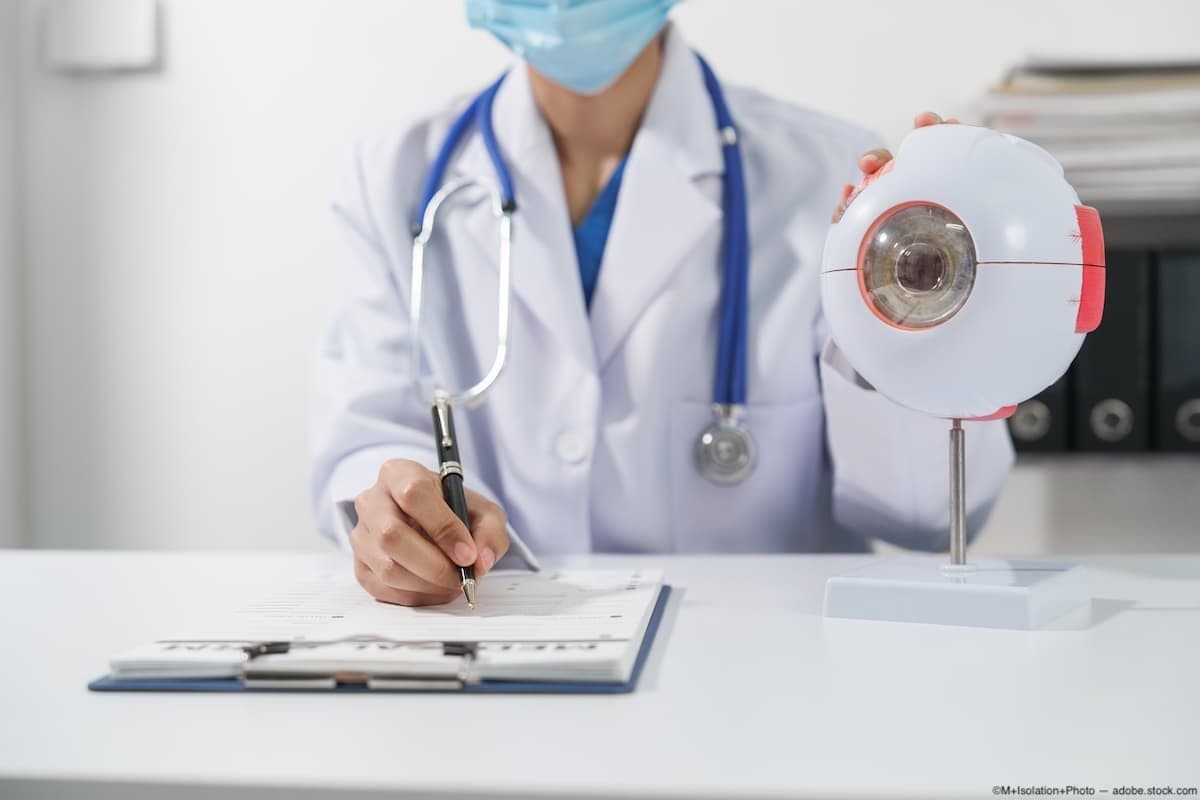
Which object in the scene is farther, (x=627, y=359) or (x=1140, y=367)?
(x=1140, y=367)

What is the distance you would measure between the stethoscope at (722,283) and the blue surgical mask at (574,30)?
11 centimetres

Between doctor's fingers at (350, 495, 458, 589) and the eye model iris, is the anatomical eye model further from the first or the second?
doctor's fingers at (350, 495, 458, 589)

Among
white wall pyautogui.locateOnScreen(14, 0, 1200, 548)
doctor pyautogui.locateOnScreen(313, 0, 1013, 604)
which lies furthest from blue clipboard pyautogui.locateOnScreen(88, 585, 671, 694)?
white wall pyautogui.locateOnScreen(14, 0, 1200, 548)

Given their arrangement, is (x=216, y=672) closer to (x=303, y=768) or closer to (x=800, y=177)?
(x=303, y=768)

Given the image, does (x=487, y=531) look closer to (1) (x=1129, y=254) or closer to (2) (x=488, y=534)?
(2) (x=488, y=534)

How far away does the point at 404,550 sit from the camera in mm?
624

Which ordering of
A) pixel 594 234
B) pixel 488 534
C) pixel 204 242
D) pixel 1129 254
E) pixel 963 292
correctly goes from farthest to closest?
pixel 204 242 → pixel 1129 254 → pixel 594 234 → pixel 488 534 → pixel 963 292

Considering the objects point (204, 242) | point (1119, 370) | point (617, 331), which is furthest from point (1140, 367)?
point (204, 242)

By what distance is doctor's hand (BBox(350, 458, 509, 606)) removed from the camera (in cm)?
62

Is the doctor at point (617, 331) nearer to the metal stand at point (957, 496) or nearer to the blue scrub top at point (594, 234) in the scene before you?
the blue scrub top at point (594, 234)

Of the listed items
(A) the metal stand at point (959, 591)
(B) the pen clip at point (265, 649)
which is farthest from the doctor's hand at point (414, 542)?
(A) the metal stand at point (959, 591)

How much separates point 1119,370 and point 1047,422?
0.10m

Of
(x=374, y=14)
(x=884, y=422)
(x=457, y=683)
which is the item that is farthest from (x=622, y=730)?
(x=374, y=14)

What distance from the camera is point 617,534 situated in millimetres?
1069
